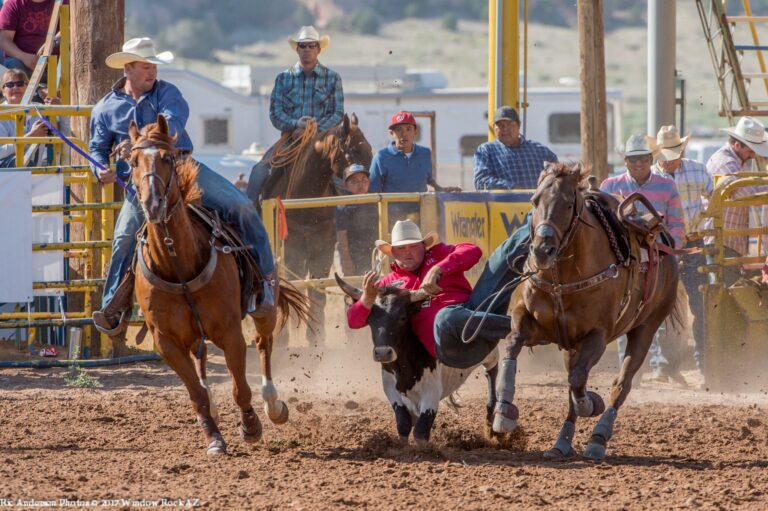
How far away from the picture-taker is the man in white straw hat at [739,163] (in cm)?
1132

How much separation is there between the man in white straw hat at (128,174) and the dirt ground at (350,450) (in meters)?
0.95

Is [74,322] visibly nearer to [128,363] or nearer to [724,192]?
[128,363]

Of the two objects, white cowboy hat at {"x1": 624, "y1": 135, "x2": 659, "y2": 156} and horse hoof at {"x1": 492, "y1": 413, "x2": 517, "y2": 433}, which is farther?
white cowboy hat at {"x1": 624, "y1": 135, "x2": 659, "y2": 156}

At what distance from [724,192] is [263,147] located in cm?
1713

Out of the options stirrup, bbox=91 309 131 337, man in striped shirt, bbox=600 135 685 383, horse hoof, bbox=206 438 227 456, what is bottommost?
horse hoof, bbox=206 438 227 456

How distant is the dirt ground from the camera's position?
20.8 ft

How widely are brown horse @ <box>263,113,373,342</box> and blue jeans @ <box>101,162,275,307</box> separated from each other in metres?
3.76

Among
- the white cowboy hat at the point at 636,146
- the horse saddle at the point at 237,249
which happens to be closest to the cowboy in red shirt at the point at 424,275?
the horse saddle at the point at 237,249

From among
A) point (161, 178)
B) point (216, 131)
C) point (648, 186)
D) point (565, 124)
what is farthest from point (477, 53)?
point (161, 178)

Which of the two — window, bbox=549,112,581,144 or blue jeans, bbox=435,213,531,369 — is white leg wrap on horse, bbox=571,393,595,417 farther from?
window, bbox=549,112,581,144

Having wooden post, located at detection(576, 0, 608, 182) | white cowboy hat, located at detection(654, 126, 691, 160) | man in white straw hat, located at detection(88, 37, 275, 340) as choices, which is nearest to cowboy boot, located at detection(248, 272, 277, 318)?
man in white straw hat, located at detection(88, 37, 275, 340)

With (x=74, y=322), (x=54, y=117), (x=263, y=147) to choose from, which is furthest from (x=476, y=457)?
(x=263, y=147)

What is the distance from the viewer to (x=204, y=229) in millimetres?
7504

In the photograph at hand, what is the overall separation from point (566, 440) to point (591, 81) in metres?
6.23
